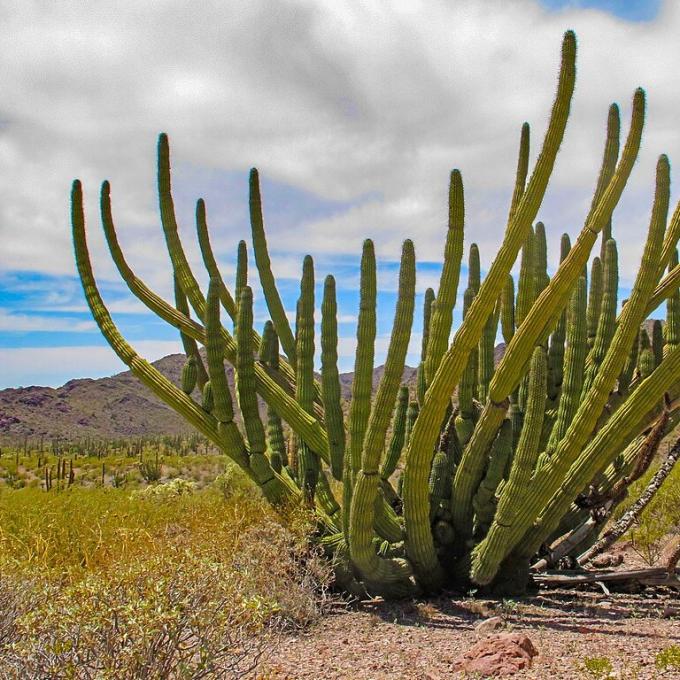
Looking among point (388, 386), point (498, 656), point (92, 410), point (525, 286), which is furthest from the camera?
point (92, 410)

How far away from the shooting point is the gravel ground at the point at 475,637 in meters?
5.65

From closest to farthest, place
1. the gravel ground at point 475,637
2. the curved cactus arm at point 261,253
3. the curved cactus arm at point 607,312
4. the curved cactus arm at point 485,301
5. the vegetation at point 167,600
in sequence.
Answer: the vegetation at point 167,600
the gravel ground at point 475,637
the curved cactus arm at point 485,301
the curved cactus arm at point 607,312
the curved cactus arm at point 261,253

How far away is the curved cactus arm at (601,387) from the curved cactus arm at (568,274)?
77 centimetres

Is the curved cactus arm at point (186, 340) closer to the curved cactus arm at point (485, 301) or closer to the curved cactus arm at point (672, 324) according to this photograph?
the curved cactus arm at point (485, 301)

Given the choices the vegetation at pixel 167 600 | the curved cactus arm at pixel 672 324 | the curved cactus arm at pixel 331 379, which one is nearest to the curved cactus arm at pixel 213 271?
the curved cactus arm at pixel 331 379

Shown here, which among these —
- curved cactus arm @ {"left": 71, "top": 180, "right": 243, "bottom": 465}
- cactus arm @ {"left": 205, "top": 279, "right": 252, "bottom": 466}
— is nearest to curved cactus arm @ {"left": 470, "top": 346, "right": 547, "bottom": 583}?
cactus arm @ {"left": 205, "top": 279, "right": 252, "bottom": 466}

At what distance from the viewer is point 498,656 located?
5594 mm

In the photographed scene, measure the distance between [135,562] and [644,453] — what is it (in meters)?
5.59

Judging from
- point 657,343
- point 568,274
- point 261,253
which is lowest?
point 657,343

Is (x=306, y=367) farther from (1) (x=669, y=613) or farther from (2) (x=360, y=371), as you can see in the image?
(1) (x=669, y=613)

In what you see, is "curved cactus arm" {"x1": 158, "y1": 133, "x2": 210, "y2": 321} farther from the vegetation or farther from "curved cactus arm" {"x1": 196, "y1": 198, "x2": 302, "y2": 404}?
the vegetation

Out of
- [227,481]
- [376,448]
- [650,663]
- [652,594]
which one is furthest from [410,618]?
[227,481]

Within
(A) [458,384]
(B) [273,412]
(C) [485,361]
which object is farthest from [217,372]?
(C) [485,361]

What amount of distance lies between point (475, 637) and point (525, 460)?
1707 mm
